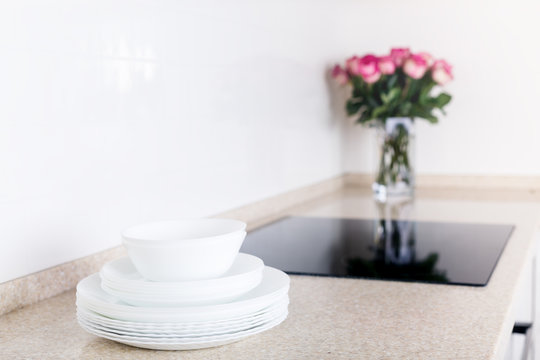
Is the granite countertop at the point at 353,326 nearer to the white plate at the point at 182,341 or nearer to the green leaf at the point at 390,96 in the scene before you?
the white plate at the point at 182,341

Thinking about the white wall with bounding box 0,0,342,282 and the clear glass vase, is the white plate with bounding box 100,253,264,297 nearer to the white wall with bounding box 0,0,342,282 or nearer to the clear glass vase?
the white wall with bounding box 0,0,342,282

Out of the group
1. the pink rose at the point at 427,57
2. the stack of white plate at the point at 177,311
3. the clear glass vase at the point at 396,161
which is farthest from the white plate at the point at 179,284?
the pink rose at the point at 427,57

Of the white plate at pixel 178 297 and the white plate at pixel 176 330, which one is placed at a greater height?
the white plate at pixel 178 297

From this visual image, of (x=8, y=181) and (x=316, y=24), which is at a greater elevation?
(x=316, y=24)

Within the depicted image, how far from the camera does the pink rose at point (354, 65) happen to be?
2277mm

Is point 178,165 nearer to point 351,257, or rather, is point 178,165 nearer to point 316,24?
point 351,257

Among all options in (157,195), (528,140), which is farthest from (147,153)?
(528,140)

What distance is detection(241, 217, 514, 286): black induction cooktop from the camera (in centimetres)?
123

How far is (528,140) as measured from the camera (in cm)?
238

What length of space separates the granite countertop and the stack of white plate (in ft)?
0.10

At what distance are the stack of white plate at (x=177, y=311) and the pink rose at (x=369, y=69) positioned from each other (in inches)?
59.3

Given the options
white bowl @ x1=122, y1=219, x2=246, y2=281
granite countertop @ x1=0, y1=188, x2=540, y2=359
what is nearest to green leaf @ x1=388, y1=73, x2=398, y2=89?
granite countertop @ x1=0, y1=188, x2=540, y2=359

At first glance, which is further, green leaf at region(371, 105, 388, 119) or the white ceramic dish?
green leaf at region(371, 105, 388, 119)

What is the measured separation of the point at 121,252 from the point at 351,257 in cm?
45
